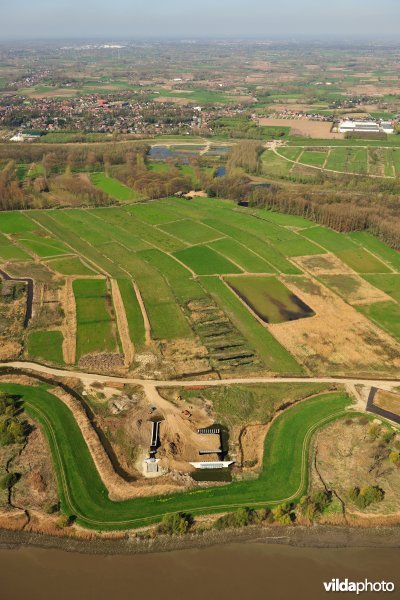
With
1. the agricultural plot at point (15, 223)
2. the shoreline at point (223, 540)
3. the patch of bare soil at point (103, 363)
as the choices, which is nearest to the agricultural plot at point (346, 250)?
the patch of bare soil at point (103, 363)

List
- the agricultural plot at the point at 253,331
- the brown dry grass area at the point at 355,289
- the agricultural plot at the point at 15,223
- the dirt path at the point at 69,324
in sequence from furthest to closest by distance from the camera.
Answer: the agricultural plot at the point at 15,223 < the brown dry grass area at the point at 355,289 < the dirt path at the point at 69,324 < the agricultural plot at the point at 253,331

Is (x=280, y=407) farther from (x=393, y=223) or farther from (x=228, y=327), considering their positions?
(x=393, y=223)

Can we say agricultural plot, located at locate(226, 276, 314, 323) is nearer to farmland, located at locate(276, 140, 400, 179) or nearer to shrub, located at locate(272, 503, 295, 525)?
shrub, located at locate(272, 503, 295, 525)

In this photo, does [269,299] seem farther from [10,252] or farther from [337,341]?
[10,252]

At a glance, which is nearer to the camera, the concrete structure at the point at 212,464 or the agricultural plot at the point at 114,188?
the concrete structure at the point at 212,464

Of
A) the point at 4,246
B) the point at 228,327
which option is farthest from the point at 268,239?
the point at 4,246

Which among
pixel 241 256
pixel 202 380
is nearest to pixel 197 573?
pixel 202 380

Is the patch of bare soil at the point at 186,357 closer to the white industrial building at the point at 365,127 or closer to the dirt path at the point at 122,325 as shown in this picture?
the dirt path at the point at 122,325
